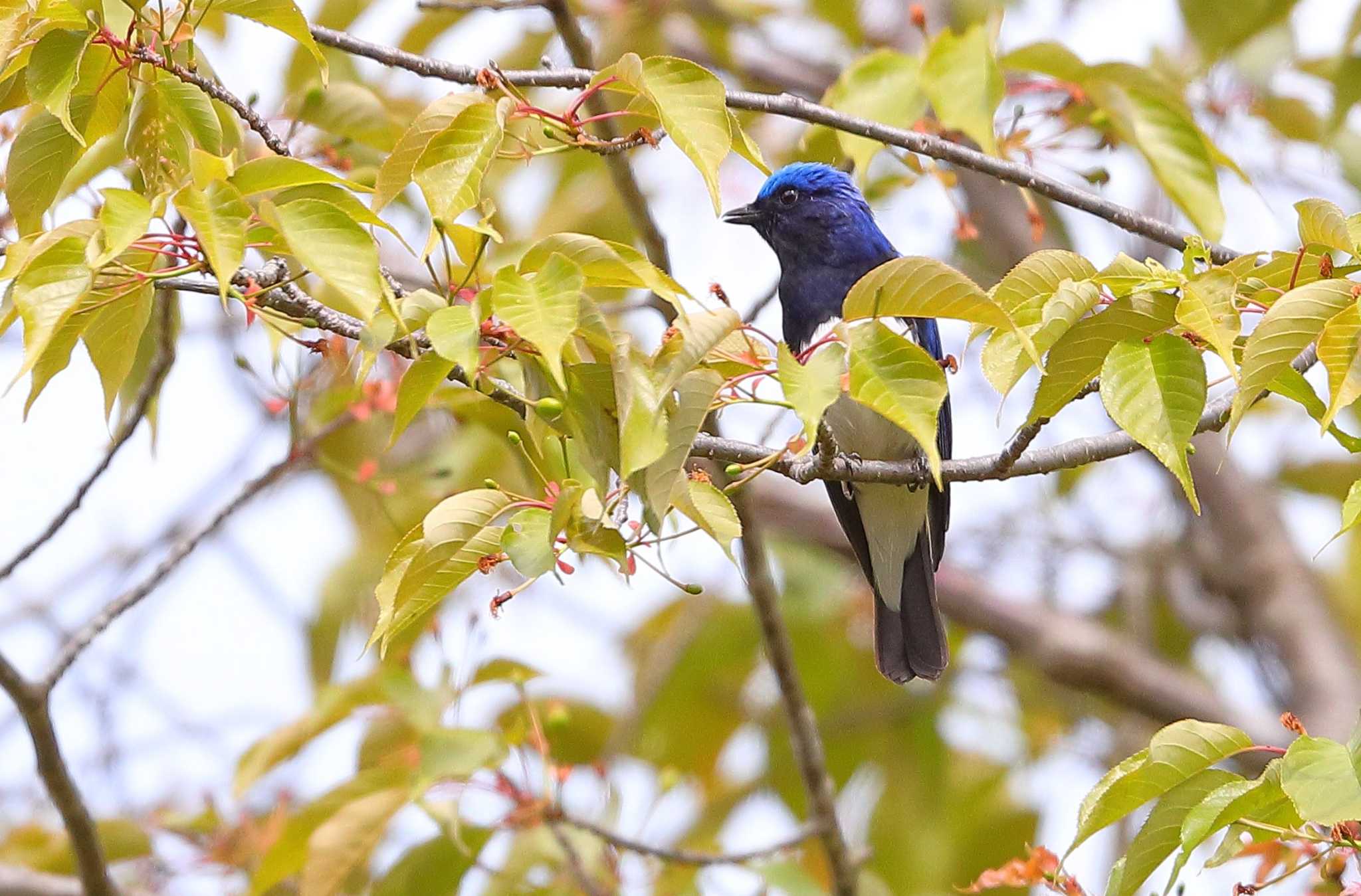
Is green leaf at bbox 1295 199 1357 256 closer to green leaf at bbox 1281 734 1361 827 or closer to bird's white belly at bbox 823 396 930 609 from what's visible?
green leaf at bbox 1281 734 1361 827

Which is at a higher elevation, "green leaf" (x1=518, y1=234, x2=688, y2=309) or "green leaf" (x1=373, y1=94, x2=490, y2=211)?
"green leaf" (x1=373, y1=94, x2=490, y2=211)

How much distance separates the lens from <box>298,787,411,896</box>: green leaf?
3869mm

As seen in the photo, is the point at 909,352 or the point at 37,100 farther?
the point at 37,100

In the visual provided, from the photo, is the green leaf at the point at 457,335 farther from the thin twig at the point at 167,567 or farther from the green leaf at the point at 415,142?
the thin twig at the point at 167,567

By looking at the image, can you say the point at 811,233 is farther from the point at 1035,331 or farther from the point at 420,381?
the point at 420,381

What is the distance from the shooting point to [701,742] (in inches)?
263

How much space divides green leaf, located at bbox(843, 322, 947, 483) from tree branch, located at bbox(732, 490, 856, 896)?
217 centimetres

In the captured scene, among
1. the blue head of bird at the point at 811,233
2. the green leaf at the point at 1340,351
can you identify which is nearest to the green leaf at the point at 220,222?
the green leaf at the point at 1340,351

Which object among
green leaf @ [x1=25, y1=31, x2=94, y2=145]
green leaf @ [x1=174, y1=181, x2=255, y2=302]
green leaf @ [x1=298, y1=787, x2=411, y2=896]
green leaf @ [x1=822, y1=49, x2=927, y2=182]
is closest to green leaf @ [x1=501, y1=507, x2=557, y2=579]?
green leaf @ [x1=174, y1=181, x2=255, y2=302]

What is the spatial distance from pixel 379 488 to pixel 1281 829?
266cm

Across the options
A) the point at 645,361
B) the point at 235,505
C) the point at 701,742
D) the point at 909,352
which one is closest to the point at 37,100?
the point at 645,361

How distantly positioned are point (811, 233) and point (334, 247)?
299 cm

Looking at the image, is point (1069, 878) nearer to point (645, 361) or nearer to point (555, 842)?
point (645, 361)

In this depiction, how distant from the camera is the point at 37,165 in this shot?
8.45ft
